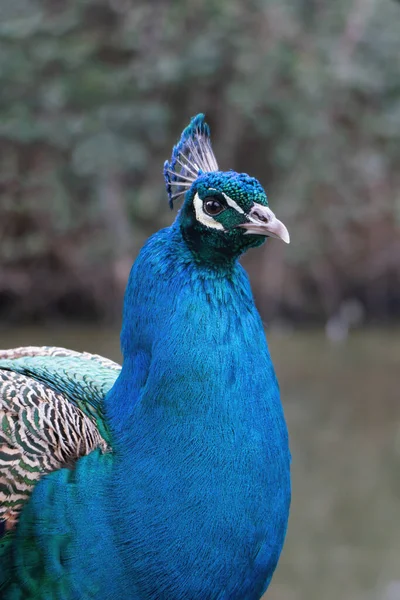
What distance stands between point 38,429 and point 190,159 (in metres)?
0.54

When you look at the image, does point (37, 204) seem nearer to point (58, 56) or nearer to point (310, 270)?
point (58, 56)

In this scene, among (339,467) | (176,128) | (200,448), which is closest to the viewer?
(200,448)

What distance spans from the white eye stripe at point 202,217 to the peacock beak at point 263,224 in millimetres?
43

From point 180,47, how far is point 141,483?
9.54 m

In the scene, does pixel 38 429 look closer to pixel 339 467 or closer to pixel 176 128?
pixel 339 467

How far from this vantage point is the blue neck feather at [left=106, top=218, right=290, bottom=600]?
137 centimetres

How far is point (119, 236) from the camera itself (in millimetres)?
10391

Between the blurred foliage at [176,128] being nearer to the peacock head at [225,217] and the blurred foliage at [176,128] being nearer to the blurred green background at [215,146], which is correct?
the blurred green background at [215,146]

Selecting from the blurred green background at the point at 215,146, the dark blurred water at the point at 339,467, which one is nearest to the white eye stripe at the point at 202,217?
the dark blurred water at the point at 339,467

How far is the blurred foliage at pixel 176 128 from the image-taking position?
9672mm

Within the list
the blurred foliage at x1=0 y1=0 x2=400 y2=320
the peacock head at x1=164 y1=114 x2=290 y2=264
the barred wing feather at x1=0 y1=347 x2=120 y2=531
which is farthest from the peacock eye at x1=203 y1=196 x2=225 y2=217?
the blurred foliage at x1=0 y1=0 x2=400 y2=320

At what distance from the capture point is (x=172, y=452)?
1.39 metres

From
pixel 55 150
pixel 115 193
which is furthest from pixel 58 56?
pixel 115 193

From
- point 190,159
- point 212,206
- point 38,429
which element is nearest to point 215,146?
point 190,159
